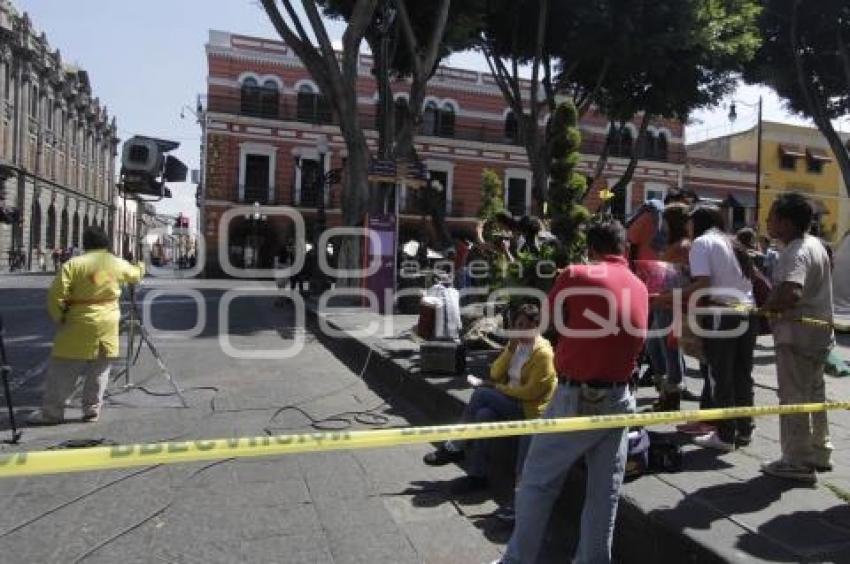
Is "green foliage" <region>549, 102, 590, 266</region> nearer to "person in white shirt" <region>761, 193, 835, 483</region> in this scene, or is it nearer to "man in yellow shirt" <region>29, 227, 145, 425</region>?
"person in white shirt" <region>761, 193, 835, 483</region>

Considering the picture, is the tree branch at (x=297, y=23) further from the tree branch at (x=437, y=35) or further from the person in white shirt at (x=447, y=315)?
the person in white shirt at (x=447, y=315)

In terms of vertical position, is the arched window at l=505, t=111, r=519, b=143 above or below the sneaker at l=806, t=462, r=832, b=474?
above

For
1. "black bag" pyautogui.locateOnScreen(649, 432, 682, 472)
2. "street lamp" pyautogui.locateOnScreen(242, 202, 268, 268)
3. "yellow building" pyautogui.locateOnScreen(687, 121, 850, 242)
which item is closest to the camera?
"black bag" pyautogui.locateOnScreen(649, 432, 682, 472)

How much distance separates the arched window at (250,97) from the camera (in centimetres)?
4191

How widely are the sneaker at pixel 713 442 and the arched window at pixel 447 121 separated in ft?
136

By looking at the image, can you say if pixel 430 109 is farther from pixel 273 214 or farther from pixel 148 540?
pixel 148 540

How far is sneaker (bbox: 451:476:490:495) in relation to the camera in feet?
17.5

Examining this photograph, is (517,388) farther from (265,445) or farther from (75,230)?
(75,230)

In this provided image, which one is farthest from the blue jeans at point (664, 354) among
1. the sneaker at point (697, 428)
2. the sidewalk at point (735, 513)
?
the sidewalk at point (735, 513)

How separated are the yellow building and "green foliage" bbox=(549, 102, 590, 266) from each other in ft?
151

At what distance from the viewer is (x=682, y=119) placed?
2392 cm

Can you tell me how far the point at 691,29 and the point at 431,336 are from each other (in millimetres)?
13898

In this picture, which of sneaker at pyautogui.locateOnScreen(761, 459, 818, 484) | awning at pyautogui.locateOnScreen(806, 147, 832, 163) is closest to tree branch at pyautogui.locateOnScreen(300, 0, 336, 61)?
sneaker at pyautogui.locateOnScreen(761, 459, 818, 484)

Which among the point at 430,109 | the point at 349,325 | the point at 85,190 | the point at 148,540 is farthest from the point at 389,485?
the point at 85,190
